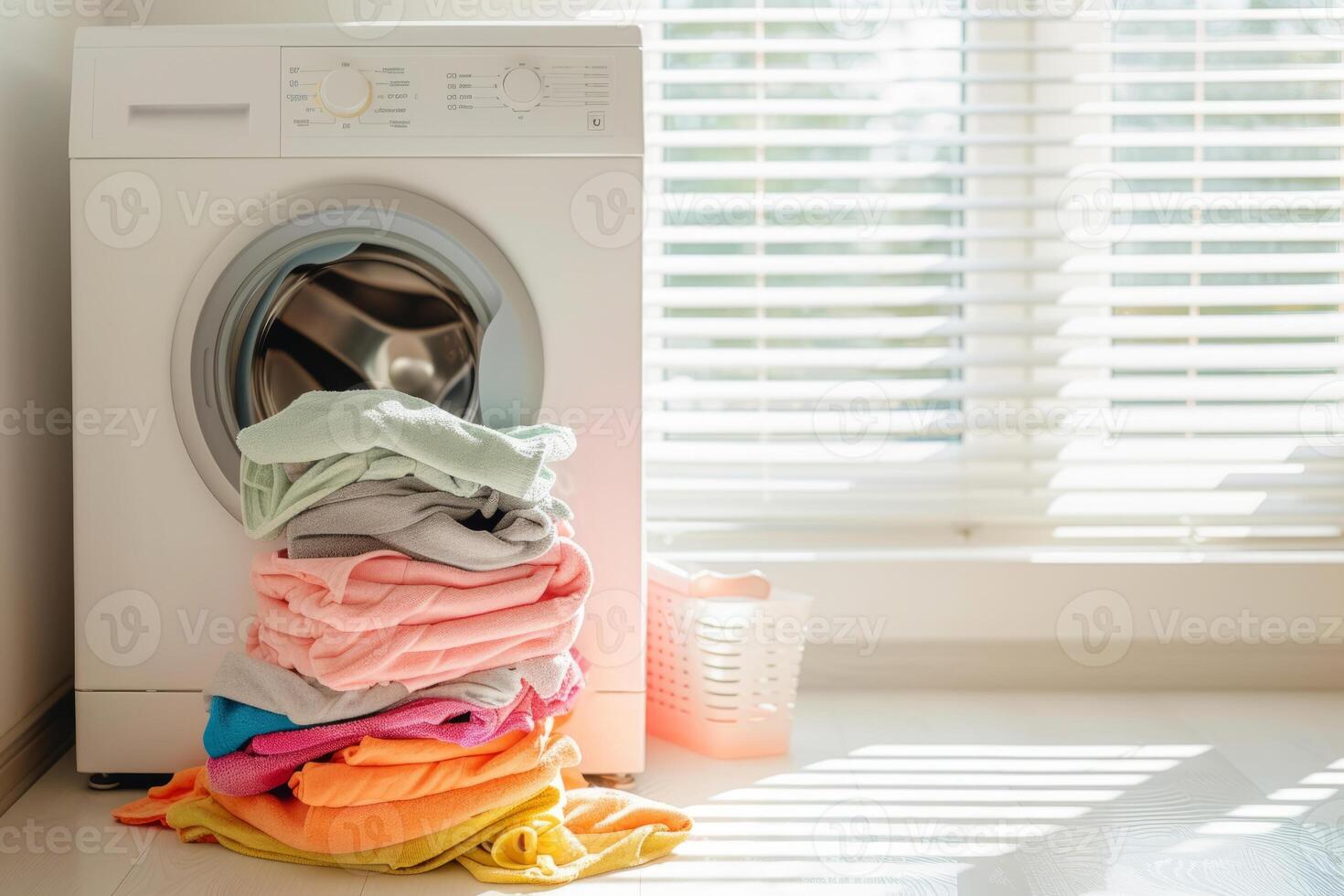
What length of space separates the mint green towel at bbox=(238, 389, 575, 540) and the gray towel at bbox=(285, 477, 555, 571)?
16 mm

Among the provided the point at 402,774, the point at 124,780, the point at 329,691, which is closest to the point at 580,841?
the point at 402,774

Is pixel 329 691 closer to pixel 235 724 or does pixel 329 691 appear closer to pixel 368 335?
pixel 235 724

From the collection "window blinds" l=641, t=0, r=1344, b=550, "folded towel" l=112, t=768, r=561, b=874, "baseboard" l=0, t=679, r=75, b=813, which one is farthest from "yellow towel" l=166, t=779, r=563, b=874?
"window blinds" l=641, t=0, r=1344, b=550

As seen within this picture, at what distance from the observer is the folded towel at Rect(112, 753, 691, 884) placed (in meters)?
1.21

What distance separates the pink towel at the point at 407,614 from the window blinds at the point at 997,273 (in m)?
0.67

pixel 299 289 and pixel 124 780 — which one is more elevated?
pixel 299 289

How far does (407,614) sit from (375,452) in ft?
0.58

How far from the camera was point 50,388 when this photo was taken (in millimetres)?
1547

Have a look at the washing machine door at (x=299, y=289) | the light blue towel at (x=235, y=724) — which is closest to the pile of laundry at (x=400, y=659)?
the light blue towel at (x=235, y=724)

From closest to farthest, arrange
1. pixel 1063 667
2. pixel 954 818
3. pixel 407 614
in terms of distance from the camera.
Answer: pixel 407 614 → pixel 954 818 → pixel 1063 667

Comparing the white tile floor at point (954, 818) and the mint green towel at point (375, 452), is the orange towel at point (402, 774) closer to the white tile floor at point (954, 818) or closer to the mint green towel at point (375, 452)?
the white tile floor at point (954, 818)

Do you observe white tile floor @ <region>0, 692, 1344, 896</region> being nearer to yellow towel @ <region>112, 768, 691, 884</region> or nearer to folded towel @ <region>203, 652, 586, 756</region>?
yellow towel @ <region>112, 768, 691, 884</region>

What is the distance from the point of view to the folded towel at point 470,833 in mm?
1212

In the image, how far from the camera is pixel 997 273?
1946 mm
